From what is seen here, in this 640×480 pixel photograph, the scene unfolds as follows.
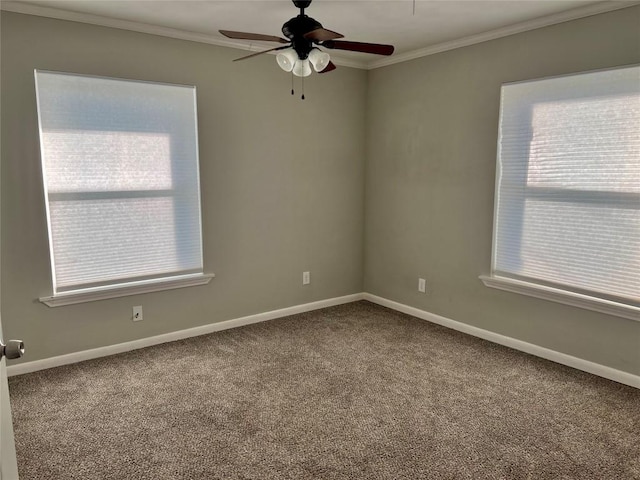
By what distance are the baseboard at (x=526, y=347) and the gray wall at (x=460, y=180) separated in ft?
0.14

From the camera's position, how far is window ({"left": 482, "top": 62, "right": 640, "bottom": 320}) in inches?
108

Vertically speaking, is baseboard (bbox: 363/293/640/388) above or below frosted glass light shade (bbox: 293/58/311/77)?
below

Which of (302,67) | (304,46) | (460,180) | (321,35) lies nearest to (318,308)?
(460,180)

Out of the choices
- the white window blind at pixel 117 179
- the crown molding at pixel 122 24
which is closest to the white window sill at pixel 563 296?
the white window blind at pixel 117 179

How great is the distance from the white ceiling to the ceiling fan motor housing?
493 mm

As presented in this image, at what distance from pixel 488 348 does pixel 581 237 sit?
3.54ft

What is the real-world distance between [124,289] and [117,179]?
820 mm

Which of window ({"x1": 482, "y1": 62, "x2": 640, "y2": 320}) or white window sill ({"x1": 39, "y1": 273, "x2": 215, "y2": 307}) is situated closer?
window ({"x1": 482, "y1": 62, "x2": 640, "y2": 320})

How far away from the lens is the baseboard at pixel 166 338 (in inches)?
120

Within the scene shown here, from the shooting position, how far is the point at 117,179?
3.20m

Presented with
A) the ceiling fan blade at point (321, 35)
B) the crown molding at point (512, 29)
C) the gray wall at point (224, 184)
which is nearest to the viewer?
the ceiling fan blade at point (321, 35)

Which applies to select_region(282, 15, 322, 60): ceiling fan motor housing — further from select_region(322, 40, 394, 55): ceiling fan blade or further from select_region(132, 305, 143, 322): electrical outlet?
select_region(132, 305, 143, 322): electrical outlet

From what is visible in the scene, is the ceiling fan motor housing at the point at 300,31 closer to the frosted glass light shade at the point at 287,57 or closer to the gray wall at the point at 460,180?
the frosted glass light shade at the point at 287,57

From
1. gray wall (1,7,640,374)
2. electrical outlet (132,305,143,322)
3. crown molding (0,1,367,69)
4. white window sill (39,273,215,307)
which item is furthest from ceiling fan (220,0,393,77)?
electrical outlet (132,305,143,322)
